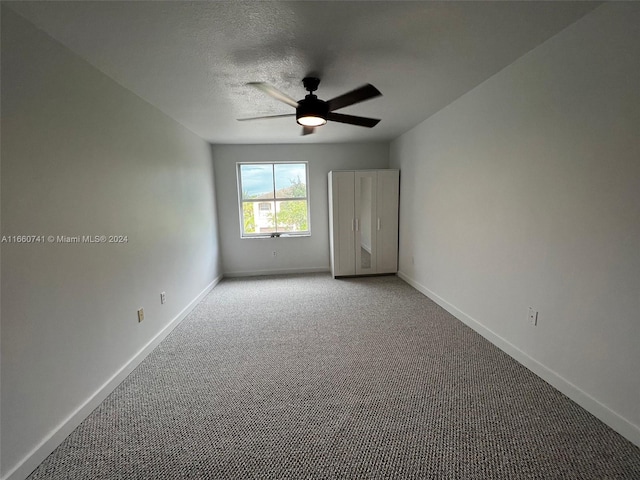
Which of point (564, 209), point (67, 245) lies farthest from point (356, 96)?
point (67, 245)

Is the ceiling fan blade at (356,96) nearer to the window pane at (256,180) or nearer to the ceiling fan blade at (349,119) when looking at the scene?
the ceiling fan blade at (349,119)

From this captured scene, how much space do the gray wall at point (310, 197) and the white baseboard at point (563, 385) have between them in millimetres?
2831

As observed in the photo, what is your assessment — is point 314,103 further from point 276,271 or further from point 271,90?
point 276,271

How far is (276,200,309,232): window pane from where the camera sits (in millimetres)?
5020

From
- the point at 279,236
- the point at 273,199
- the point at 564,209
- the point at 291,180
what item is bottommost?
the point at 279,236

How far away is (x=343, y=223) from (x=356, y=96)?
8.71ft

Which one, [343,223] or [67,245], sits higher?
[67,245]

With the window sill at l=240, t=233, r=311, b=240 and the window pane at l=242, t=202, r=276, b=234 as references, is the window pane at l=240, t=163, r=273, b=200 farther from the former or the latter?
the window sill at l=240, t=233, r=311, b=240

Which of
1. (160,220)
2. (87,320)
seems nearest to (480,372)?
(87,320)

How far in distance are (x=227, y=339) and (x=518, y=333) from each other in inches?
102

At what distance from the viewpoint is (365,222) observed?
4543 mm

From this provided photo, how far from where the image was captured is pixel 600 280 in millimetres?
1567

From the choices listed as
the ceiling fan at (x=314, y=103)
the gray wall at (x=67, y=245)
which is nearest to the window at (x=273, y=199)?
the gray wall at (x=67, y=245)

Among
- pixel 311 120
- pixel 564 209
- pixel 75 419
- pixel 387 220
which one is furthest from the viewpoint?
pixel 387 220
